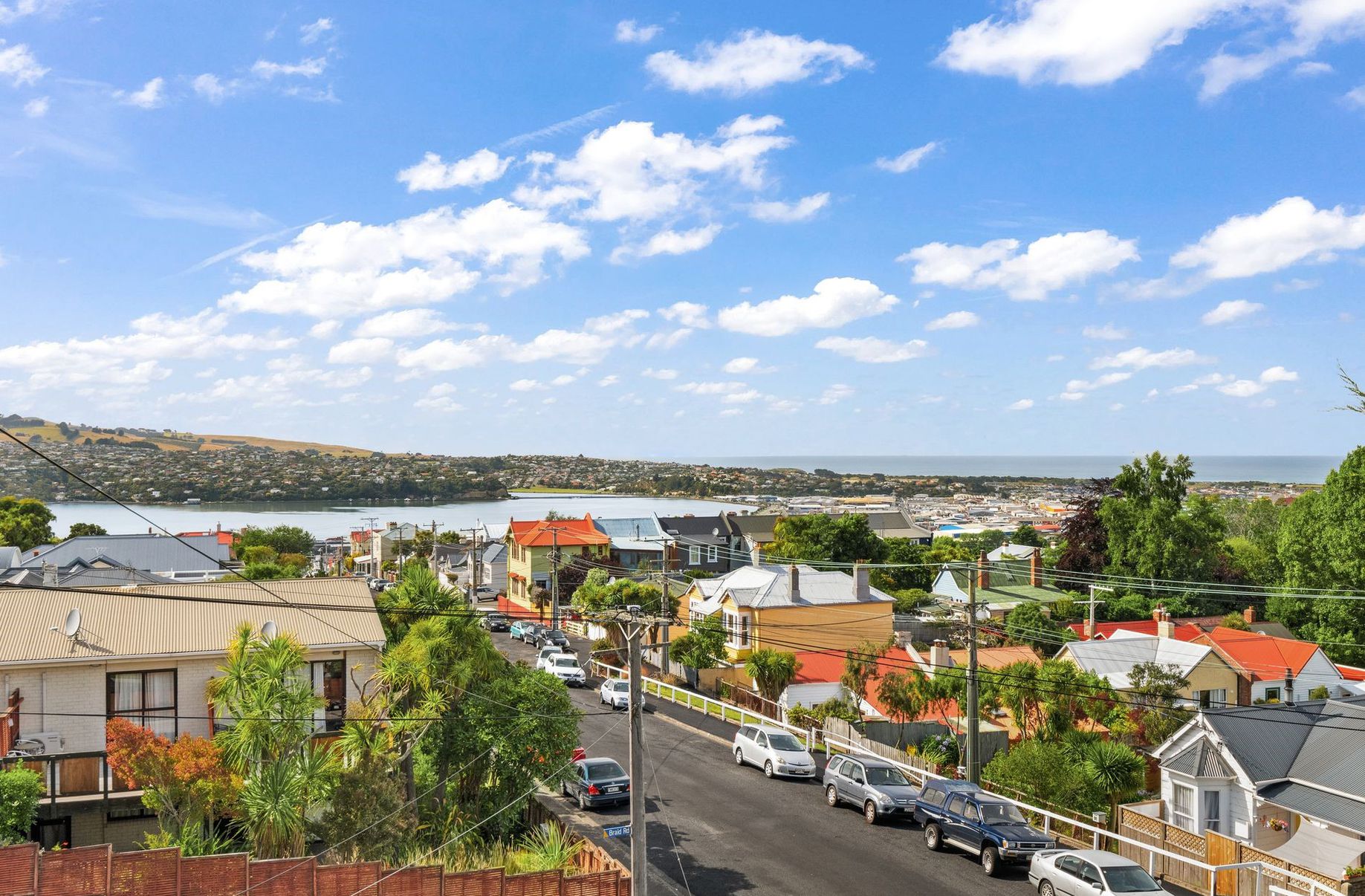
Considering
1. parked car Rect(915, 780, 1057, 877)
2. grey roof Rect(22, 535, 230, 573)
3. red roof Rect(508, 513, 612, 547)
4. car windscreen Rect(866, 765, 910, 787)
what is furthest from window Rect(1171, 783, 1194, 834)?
grey roof Rect(22, 535, 230, 573)

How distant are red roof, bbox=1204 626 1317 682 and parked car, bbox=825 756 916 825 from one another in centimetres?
2983

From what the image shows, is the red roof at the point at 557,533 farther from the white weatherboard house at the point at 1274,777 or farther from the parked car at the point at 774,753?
the white weatherboard house at the point at 1274,777

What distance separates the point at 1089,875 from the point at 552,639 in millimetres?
43767

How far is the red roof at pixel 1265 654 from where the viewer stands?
163ft

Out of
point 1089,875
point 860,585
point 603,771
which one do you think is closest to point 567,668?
point 860,585

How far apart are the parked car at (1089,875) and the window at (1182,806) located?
9.06 metres

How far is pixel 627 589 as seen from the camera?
227 feet

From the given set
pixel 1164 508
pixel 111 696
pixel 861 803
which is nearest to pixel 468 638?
pixel 111 696

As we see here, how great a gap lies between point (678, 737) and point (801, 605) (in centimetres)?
1919

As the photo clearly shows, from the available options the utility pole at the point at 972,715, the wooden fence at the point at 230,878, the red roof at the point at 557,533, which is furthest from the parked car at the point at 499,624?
the wooden fence at the point at 230,878

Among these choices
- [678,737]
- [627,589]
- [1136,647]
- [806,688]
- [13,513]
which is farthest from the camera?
[13,513]

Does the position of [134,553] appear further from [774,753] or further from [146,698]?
[774,753]

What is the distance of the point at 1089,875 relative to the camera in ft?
67.7

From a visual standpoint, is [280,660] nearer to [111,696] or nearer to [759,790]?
[111,696]
